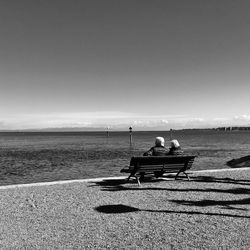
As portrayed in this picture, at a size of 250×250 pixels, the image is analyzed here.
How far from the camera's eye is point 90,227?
6449 mm

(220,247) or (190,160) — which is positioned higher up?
(190,160)

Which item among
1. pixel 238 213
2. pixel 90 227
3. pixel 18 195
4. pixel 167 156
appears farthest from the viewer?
pixel 167 156

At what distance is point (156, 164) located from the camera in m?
11.6

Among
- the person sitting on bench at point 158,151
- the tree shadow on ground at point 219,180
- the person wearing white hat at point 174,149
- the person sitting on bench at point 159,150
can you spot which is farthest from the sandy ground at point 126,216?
the person wearing white hat at point 174,149

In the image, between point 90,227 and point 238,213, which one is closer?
point 90,227

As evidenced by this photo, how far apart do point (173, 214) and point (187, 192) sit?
2.70m

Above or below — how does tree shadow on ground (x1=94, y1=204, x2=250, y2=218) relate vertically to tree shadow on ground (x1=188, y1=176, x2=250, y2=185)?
above

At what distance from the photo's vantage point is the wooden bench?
37.3 ft

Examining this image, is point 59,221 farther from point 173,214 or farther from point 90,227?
point 173,214

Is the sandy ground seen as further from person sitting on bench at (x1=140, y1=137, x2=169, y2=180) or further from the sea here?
the sea

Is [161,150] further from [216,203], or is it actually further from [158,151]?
[216,203]

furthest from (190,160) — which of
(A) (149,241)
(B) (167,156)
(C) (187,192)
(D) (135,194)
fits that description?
(A) (149,241)

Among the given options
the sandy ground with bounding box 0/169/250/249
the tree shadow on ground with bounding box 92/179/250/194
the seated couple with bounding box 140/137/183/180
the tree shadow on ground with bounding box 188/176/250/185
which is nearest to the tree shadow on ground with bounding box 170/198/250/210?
the sandy ground with bounding box 0/169/250/249

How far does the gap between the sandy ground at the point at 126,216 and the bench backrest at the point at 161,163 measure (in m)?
0.61
